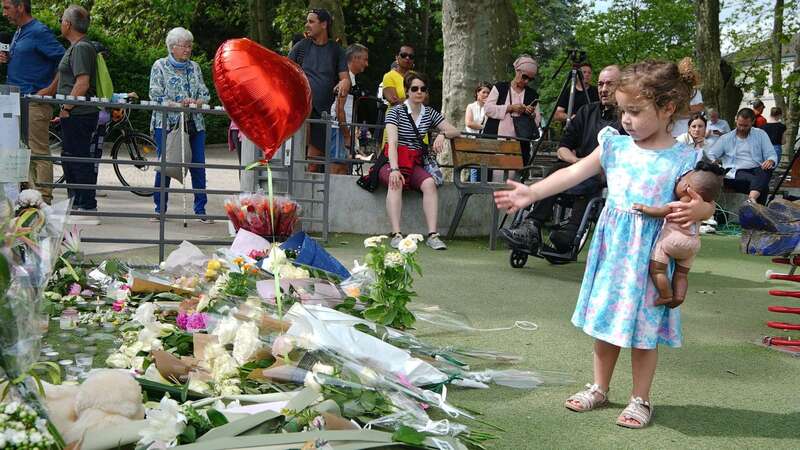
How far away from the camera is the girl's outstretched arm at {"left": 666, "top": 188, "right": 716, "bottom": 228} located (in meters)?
3.66

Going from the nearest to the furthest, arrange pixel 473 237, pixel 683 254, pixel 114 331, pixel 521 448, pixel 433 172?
pixel 521 448
pixel 683 254
pixel 114 331
pixel 433 172
pixel 473 237

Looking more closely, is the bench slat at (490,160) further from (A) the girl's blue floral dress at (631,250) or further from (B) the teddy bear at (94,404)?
(B) the teddy bear at (94,404)

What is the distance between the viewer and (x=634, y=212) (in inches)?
152

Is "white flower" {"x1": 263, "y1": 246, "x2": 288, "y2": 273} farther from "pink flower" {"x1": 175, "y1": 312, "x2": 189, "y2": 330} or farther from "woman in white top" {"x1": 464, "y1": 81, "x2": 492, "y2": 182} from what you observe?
"woman in white top" {"x1": 464, "y1": 81, "x2": 492, "y2": 182}

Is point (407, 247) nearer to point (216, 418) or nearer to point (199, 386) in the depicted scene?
point (199, 386)

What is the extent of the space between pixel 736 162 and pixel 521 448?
36.5ft

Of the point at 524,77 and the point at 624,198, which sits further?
the point at 524,77

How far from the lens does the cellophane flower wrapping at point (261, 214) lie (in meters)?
6.36

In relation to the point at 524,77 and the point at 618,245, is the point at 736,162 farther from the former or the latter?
the point at 618,245

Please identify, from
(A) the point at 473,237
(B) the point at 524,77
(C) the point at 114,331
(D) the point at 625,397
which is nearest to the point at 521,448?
(D) the point at 625,397

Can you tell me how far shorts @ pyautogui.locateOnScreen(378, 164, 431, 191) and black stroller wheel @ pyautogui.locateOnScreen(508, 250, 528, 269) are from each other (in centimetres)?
153

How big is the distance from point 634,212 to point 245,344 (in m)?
1.77

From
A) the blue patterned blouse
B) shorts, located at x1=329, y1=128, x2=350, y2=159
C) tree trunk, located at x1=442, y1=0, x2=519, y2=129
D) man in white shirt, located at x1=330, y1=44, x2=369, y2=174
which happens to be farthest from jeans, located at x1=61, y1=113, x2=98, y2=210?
tree trunk, located at x1=442, y1=0, x2=519, y2=129

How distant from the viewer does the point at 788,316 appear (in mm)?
6637
